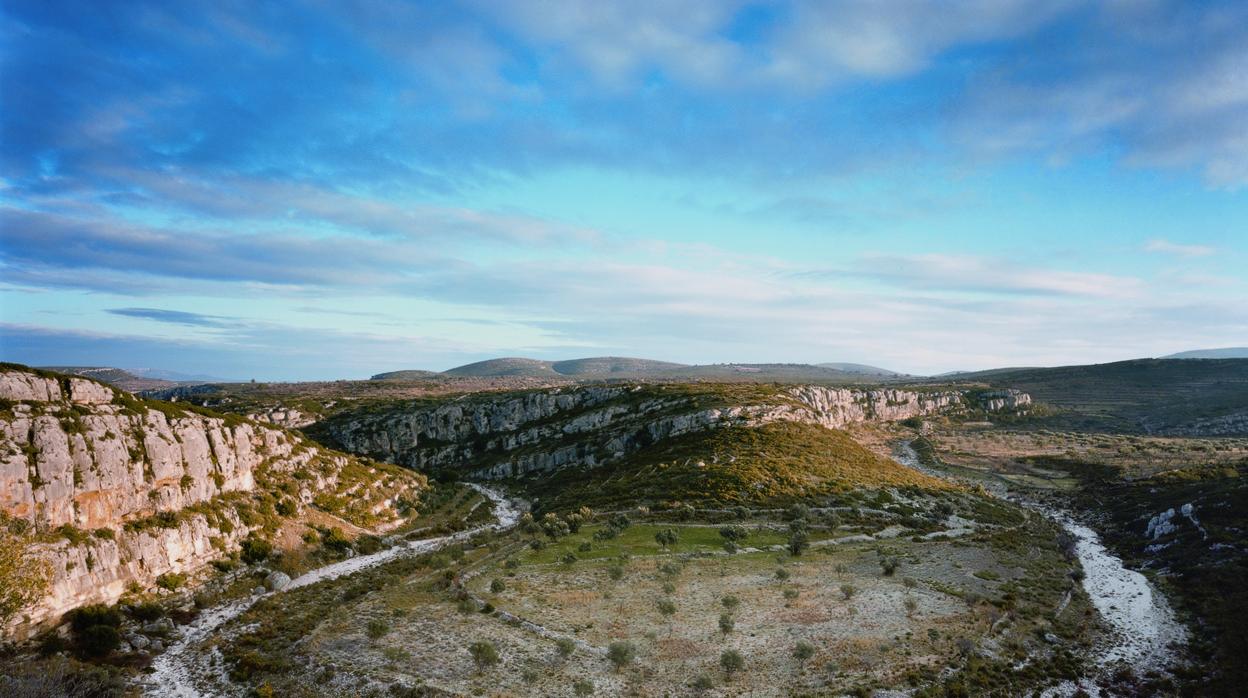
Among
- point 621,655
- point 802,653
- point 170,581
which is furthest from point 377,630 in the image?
point 802,653

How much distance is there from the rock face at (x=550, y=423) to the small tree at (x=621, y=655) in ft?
239

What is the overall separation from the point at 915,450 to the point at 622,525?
99.7 metres

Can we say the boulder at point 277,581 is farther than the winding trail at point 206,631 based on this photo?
Yes

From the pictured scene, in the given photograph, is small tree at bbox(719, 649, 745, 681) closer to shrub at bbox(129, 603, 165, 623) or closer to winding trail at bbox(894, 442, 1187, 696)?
winding trail at bbox(894, 442, 1187, 696)

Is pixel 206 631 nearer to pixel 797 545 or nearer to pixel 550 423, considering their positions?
pixel 797 545

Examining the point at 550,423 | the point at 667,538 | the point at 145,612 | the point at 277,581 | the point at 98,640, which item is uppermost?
the point at 550,423

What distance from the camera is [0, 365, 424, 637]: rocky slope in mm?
41875

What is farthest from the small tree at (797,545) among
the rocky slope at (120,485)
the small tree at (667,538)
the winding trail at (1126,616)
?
the rocky slope at (120,485)

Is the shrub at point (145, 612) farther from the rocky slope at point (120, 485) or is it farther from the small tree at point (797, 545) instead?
the small tree at point (797, 545)

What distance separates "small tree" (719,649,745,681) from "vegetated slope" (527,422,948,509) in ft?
128

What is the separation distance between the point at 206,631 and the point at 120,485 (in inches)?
695

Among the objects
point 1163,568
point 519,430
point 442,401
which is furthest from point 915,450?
point 442,401

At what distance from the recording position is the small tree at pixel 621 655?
102 ft

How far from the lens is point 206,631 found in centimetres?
4128
